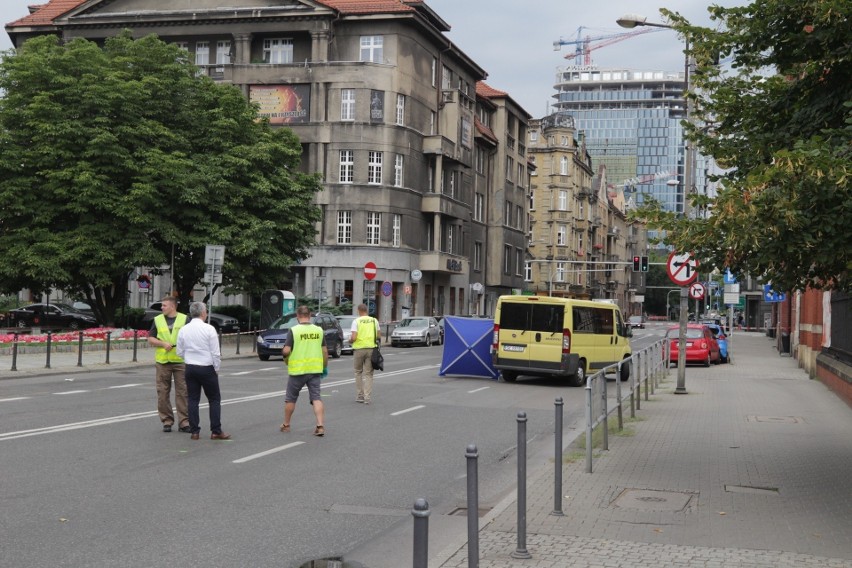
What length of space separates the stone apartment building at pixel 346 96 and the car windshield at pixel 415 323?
6207mm

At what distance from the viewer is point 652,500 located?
9047 millimetres

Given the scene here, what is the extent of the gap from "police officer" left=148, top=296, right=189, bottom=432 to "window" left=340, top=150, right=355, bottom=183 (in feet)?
145

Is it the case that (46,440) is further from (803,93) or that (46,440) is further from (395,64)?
(395,64)

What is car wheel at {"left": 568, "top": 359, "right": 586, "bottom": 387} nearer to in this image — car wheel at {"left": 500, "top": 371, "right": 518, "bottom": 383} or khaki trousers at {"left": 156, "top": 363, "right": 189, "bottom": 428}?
car wheel at {"left": 500, "top": 371, "right": 518, "bottom": 383}

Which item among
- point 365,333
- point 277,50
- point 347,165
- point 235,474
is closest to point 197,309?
point 235,474

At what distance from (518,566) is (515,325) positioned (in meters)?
16.7

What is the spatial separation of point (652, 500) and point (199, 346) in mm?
6168

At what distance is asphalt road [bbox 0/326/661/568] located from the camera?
7.18 metres

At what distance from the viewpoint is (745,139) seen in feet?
35.2

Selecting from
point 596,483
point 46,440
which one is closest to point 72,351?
point 46,440

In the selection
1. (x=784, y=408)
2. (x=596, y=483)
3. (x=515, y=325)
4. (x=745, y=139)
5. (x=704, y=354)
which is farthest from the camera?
(x=704, y=354)

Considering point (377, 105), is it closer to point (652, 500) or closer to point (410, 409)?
point (410, 409)

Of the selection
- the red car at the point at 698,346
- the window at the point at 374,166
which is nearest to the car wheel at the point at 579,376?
the red car at the point at 698,346

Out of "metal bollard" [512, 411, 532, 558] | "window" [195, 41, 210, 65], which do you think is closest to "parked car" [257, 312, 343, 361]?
"metal bollard" [512, 411, 532, 558]
